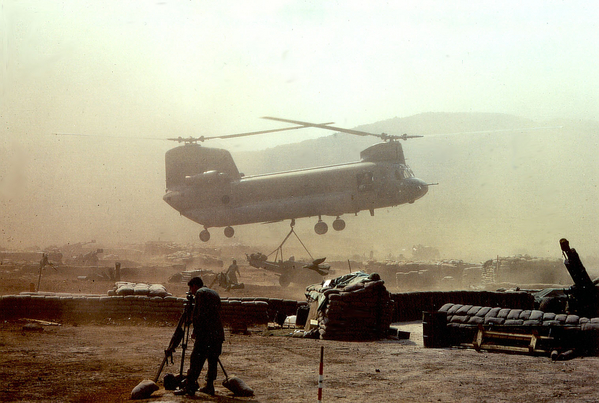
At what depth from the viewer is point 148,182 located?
111625 millimetres

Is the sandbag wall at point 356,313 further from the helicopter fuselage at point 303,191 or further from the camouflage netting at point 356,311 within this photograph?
the helicopter fuselage at point 303,191

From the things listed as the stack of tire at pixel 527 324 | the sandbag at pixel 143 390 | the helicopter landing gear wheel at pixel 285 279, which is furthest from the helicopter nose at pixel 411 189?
the sandbag at pixel 143 390

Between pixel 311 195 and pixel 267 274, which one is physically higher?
pixel 311 195

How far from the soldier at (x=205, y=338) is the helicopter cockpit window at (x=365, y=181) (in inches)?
915

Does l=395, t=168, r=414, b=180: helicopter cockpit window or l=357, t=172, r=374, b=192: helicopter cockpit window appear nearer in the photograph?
l=357, t=172, r=374, b=192: helicopter cockpit window

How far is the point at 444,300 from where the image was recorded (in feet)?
62.4

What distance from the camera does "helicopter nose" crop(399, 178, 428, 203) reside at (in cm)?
3122

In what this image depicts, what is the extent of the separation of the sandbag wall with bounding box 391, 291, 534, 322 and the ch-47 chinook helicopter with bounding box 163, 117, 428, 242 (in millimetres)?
12021

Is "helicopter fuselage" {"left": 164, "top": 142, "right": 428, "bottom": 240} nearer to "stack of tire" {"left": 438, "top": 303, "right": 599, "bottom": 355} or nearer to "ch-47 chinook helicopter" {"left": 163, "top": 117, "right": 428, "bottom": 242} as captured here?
"ch-47 chinook helicopter" {"left": 163, "top": 117, "right": 428, "bottom": 242}

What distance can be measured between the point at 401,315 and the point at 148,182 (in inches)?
3836

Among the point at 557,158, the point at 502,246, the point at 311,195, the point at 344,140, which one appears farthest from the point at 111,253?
the point at 344,140

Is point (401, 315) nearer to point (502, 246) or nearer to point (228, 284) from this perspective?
point (228, 284)

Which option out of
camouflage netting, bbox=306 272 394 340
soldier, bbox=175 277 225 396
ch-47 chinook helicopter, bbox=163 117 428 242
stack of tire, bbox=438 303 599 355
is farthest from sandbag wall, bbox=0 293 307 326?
ch-47 chinook helicopter, bbox=163 117 428 242

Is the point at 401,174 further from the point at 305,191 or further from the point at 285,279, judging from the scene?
the point at 285,279
